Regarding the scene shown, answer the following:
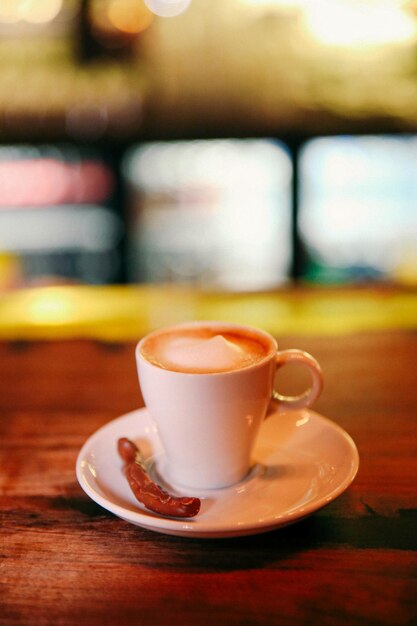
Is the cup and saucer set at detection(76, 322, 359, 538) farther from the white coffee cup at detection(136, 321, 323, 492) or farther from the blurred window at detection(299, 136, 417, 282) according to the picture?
the blurred window at detection(299, 136, 417, 282)

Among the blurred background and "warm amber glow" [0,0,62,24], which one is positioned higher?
"warm amber glow" [0,0,62,24]

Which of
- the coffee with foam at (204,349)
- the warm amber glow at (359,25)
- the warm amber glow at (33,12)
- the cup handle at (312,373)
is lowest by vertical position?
the cup handle at (312,373)

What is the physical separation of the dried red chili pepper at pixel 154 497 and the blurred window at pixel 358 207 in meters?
2.89

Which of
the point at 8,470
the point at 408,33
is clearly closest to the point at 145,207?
the point at 408,33

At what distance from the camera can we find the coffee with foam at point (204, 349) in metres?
0.66

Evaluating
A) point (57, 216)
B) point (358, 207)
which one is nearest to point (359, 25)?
point (358, 207)

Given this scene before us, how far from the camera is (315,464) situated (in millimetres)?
689

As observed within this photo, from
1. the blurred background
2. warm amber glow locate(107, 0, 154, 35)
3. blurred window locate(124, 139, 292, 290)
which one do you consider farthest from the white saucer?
warm amber glow locate(107, 0, 154, 35)

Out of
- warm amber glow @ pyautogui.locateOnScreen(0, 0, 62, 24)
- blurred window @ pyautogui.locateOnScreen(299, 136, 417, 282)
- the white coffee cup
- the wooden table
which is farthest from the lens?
blurred window @ pyautogui.locateOnScreen(299, 136, 417, 282)

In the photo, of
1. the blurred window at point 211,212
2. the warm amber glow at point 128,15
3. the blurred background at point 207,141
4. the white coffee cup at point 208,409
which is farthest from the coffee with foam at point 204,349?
the warm amber glow at point 128,15

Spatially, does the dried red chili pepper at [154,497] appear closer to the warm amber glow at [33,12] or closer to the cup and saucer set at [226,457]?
the cup and saucer set at [226,457]

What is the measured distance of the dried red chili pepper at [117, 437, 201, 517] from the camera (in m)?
0.59

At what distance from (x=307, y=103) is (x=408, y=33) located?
610mm

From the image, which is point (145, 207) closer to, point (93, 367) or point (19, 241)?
point (19, 241)
